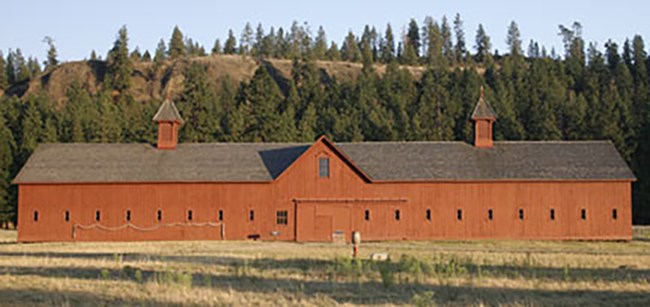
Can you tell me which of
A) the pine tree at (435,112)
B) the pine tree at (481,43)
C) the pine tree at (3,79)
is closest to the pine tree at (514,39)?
the pine tree at (481,43)

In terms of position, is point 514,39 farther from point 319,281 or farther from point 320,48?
point 319,281

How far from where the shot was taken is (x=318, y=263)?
26.1 meters

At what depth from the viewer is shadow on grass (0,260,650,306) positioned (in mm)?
17172

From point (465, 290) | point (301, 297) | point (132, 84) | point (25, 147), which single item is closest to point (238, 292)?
point (301, 297)

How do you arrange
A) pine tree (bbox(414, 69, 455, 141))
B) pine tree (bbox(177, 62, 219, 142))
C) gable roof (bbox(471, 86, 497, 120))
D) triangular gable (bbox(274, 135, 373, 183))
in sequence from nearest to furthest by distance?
1. triangular gable (bbox(274, 135, 373, 183))
2. gable roof (bbox(471, 86, 497, 120))
3. pine tree (bbox(177, 62, 219, 142))
4. pine tree (bbox(414, 69, 455, 141))

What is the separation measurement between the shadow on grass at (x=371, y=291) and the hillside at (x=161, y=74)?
123 m

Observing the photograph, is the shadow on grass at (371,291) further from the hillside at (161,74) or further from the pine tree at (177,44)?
the pine tree at (177,44)

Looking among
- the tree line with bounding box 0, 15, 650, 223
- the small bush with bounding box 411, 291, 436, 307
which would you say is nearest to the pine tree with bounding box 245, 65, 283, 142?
the tree line with bounding box 0, 15, 650, 223

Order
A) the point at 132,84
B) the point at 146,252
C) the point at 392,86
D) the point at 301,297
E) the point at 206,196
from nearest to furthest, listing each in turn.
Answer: the point at 301,297
the point at 146,252
the point at 206,196
the point at 392,86
the point at 132,84

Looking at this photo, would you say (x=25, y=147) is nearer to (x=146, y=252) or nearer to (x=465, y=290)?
(x=146, y=252)

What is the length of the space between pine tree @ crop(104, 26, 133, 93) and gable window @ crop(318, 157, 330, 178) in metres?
98.4

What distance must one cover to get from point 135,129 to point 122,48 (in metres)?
71.4

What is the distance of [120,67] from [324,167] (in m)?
102

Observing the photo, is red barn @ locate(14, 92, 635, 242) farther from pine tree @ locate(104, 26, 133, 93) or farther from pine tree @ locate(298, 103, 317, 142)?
pine tree @ locate(104, 26, 133, 93)
